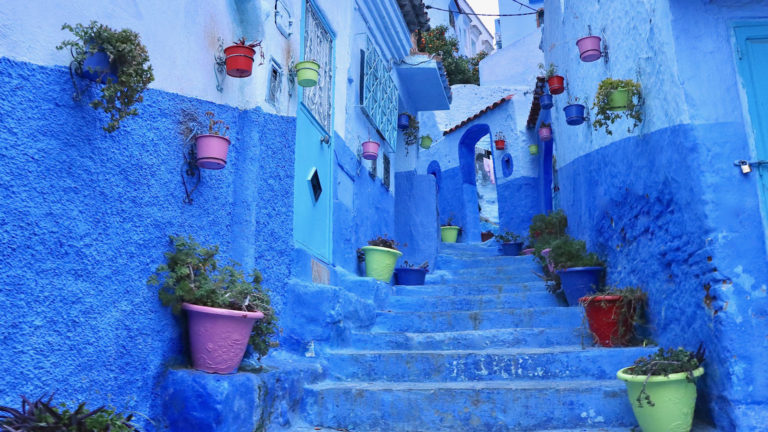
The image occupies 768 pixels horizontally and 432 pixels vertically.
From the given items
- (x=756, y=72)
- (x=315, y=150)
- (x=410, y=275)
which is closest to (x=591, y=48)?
(x=756, y=72)

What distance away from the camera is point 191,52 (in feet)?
13.6

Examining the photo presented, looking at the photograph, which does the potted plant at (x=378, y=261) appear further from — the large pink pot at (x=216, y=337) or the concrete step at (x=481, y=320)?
the large pink pot at (x=216, y=337)

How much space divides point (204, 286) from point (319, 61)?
346 cm

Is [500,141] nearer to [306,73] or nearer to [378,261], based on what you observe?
[378,261]

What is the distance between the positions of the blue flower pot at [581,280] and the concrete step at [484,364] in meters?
1.27

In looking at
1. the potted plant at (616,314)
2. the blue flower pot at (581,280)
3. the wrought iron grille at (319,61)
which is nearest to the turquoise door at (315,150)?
the wrought iron grille at (319,61)

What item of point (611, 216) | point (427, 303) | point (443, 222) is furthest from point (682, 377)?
point (443, 222)

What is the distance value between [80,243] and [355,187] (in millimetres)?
4573

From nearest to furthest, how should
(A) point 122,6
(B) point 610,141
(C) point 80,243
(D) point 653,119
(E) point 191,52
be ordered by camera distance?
1. (C) point 80,243
2. (A) point 122,6
3. (E) point 191,52
4. (D) point 653,119
5. (B) point 610,141

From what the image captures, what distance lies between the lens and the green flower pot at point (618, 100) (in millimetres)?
4918

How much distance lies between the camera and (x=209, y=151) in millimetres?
3988

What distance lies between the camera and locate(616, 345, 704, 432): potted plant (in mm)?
3572

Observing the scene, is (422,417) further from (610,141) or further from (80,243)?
(610,141)

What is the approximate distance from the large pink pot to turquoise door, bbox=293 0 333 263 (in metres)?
1.74
